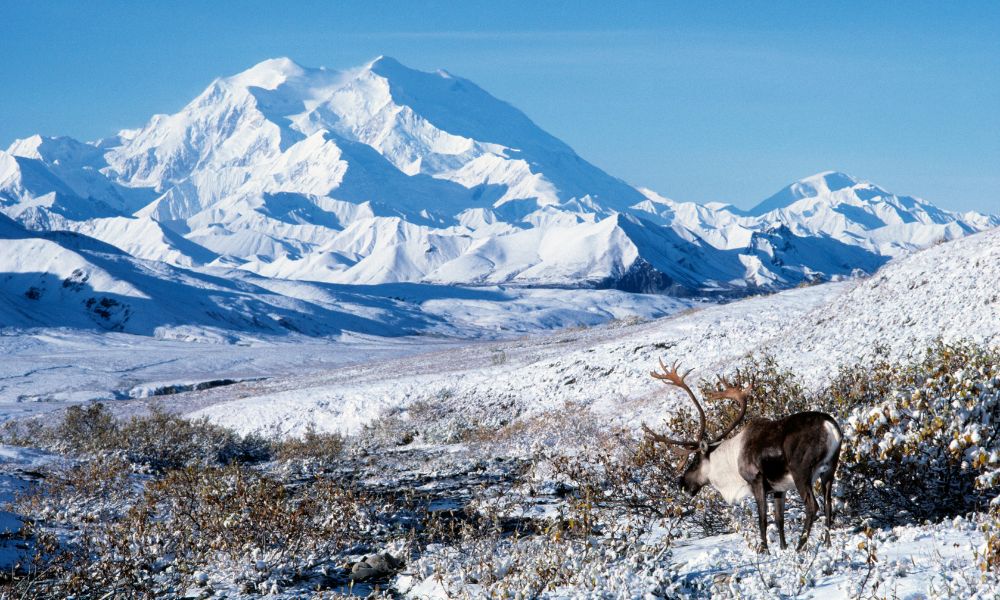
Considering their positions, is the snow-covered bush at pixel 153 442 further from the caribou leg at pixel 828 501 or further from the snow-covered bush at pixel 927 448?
the caribou leg at pixel 828 501

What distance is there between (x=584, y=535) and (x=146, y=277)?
528 ft

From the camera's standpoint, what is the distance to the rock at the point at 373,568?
11.1 metres

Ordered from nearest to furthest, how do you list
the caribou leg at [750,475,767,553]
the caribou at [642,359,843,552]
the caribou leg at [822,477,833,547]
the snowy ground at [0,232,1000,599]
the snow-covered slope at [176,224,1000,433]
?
the snowy ground at [0,232,1000,599], the caribou at [642,359,843,552], the caribou leg at [822,477,833,547], the caribou leg at [750,475,767,553], the snow-covered slope at [176,224,1000,433]

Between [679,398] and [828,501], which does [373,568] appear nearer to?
[828,501]

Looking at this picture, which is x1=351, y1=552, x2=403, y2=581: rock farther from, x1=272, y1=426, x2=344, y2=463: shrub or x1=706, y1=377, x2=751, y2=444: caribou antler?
x1=272, y1=426, x2=344, y2=463: shrub

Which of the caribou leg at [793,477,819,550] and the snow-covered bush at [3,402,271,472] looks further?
the snow-covered bush at [3,402,271,472]

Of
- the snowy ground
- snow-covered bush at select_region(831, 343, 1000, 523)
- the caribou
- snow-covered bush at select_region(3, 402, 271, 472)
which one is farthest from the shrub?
snow-covered bush at select_region(831, 343, 1000, 523)

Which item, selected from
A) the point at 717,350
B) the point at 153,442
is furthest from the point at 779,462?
the point at 717,350

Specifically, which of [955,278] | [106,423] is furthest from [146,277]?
[955,278]

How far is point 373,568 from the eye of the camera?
11172 millimetres

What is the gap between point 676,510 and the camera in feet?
33.6

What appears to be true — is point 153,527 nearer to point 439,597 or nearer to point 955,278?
point 439,597

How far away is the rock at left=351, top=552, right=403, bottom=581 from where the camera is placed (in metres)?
11.1

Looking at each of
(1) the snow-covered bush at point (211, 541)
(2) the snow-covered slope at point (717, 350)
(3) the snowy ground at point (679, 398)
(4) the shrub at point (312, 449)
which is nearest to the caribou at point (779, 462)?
(3) the snowy ground at point (679, 398)
